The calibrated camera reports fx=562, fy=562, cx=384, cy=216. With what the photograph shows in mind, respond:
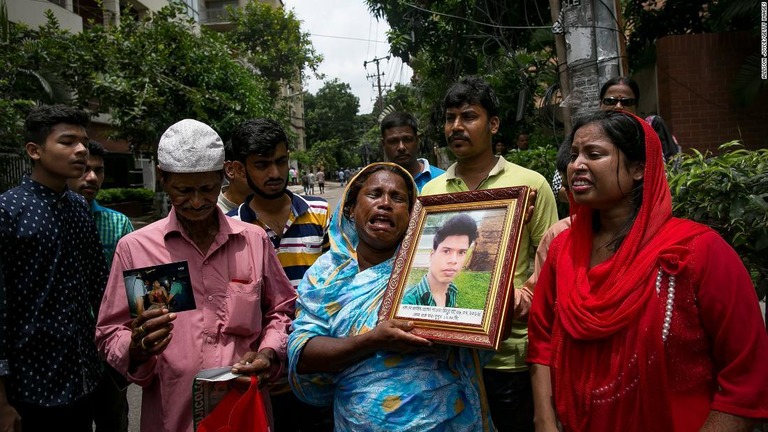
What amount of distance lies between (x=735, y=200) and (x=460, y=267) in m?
1.46

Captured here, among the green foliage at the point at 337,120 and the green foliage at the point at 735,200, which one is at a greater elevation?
the green foliage at the point at 337,120

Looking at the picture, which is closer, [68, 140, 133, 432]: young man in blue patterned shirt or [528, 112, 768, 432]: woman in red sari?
[528, 112, 768, 432]: woman in red sari

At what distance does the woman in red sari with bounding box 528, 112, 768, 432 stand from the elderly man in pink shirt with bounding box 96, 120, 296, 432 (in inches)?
48.1

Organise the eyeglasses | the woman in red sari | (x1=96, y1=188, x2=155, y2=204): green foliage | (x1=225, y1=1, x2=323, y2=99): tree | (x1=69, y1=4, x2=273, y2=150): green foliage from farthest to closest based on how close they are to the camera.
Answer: (x1=225, y1=1, x2=323, y2=99): tree, (x1=96, y1=188, x2=155, y2=204): green foliage, (x1=69, y1=4, x2=273, y2=150): green foliage, the eyeglasses, the woman in red sari

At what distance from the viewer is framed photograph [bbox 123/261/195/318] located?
208cm

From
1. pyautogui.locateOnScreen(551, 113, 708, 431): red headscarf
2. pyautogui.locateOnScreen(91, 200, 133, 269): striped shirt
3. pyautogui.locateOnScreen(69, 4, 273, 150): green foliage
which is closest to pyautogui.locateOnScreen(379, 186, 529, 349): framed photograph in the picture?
pyautogui.locateOnScreen(551, 113, 708, 431): red headscarf

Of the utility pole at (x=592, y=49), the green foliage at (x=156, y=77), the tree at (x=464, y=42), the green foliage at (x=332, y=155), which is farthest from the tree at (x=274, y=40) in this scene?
the utility pole at (x=592, y=49)

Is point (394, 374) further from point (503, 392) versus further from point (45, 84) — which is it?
point (45, 84)

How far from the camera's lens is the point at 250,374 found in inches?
87.0

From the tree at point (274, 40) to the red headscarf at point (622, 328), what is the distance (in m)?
30.1

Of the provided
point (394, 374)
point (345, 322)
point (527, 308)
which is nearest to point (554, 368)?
point (527, 308)

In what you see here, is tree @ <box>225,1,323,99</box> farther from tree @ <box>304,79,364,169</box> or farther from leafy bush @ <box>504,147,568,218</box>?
tree @ <box>304,79,364,169</box>

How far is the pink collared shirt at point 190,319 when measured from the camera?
2.25 metres

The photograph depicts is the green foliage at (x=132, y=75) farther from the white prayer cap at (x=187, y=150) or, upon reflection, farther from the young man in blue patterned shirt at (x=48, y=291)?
the white prayer cap at (x=187, y=150)
